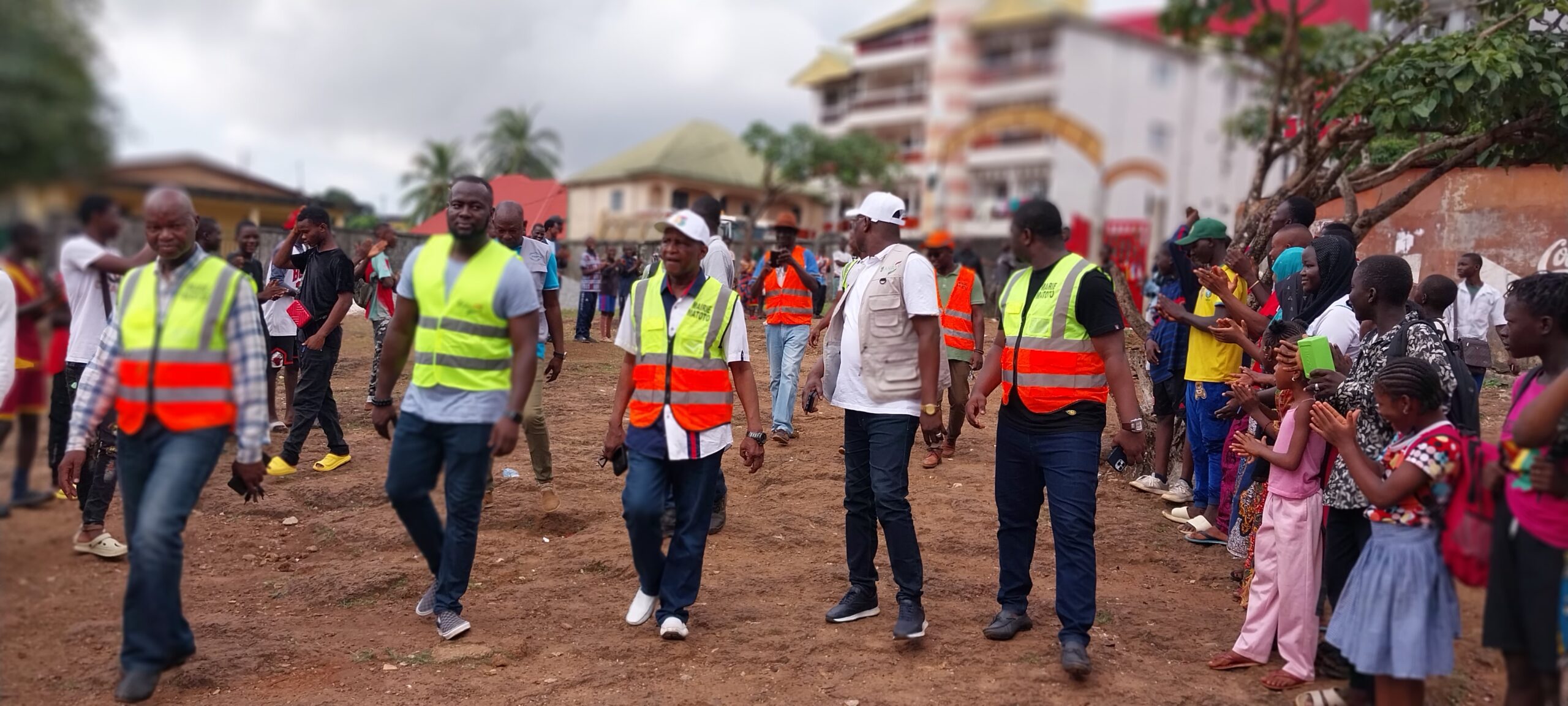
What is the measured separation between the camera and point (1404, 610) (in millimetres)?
3607

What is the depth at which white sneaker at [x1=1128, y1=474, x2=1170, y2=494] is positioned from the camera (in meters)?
7.34

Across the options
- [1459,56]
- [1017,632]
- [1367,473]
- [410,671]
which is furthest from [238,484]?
[1459,56]

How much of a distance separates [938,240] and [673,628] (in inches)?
142

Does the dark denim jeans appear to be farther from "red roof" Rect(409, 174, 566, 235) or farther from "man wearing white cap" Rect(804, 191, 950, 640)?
"man wearing white cap" Rect(804, 191, 950, 640)

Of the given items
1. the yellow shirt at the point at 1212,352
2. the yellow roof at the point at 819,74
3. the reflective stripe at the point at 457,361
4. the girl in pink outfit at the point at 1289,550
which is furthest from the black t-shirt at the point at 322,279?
the yellow roof at the point at 819,74

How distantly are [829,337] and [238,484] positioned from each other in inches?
103

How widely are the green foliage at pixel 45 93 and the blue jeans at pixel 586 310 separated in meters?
9.10

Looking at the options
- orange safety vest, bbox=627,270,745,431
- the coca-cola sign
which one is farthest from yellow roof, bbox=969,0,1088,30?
the coca-cola sign

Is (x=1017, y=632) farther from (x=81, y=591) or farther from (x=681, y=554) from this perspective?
(x=81, y=591)

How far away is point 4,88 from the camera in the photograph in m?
2.77

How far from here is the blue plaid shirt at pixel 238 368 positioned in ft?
13.4

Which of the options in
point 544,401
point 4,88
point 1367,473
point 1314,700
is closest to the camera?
point 4,88

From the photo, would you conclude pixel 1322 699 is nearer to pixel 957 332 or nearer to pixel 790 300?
pixel 957 332

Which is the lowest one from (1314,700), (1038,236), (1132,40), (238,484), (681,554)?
(1314,700)
